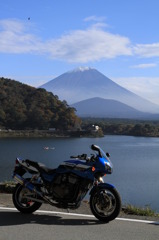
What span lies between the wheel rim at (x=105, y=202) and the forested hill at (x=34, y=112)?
84537 mm

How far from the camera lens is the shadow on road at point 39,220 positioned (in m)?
4.27

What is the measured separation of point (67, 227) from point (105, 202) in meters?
0.59

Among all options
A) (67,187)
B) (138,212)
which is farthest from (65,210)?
(138,212)

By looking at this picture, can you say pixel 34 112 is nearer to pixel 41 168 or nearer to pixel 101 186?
pixel 41 168

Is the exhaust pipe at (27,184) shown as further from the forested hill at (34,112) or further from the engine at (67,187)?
the forested hill at (34,112)

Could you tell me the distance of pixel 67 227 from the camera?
409cm

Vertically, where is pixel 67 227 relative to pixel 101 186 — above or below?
below

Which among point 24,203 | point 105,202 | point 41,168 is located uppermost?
point 41,168

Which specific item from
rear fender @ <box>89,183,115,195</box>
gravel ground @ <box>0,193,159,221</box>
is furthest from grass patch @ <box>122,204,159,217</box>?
rear fender @ <box>89,183,115,195</box>

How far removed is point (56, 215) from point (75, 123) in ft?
290

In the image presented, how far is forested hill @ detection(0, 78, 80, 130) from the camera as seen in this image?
90.2 meters

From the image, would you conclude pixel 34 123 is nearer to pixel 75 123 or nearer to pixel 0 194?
pixel 75 123

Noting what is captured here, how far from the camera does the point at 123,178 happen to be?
25.5 m

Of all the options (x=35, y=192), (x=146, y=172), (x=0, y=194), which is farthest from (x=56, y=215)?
(x=146, y=172)
